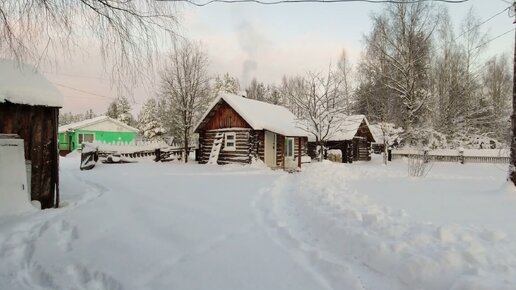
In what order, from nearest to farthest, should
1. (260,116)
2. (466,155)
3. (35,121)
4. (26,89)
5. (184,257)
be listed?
(184,257) → (26,89) → (35,121) → (260,116) → (466,155)

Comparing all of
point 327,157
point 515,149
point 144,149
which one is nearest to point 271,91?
point 327,157

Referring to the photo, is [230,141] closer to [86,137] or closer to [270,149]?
[270,149]

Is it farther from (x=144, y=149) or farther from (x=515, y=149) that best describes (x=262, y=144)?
(x=515, y=149)

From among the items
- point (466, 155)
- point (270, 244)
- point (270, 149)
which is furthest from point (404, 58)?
point (270, 244)

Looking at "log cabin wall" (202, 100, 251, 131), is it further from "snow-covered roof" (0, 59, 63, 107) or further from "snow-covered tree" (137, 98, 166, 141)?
"snow-covered tree" (137, 98, 166, 141)

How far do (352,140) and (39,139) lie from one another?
26187 millimetres

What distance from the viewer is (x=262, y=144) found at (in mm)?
21469

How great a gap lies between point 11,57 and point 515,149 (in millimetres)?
9415

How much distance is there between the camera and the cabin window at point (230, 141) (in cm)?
2172

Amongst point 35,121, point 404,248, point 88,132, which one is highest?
point 88,132

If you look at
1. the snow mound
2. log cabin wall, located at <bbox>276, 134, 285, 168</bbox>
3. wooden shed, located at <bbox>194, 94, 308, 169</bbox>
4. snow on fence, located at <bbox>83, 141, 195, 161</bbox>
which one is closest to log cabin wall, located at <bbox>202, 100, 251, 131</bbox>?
wooden shed, located at <bbox>194, 94, 308, 169</bbox>

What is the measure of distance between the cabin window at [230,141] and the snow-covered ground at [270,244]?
13492 millimetres

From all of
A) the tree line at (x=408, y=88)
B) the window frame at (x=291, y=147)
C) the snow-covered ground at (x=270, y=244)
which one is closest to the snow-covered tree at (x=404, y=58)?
the tree line at (x=408, y=88)

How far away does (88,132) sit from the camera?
132 feet
